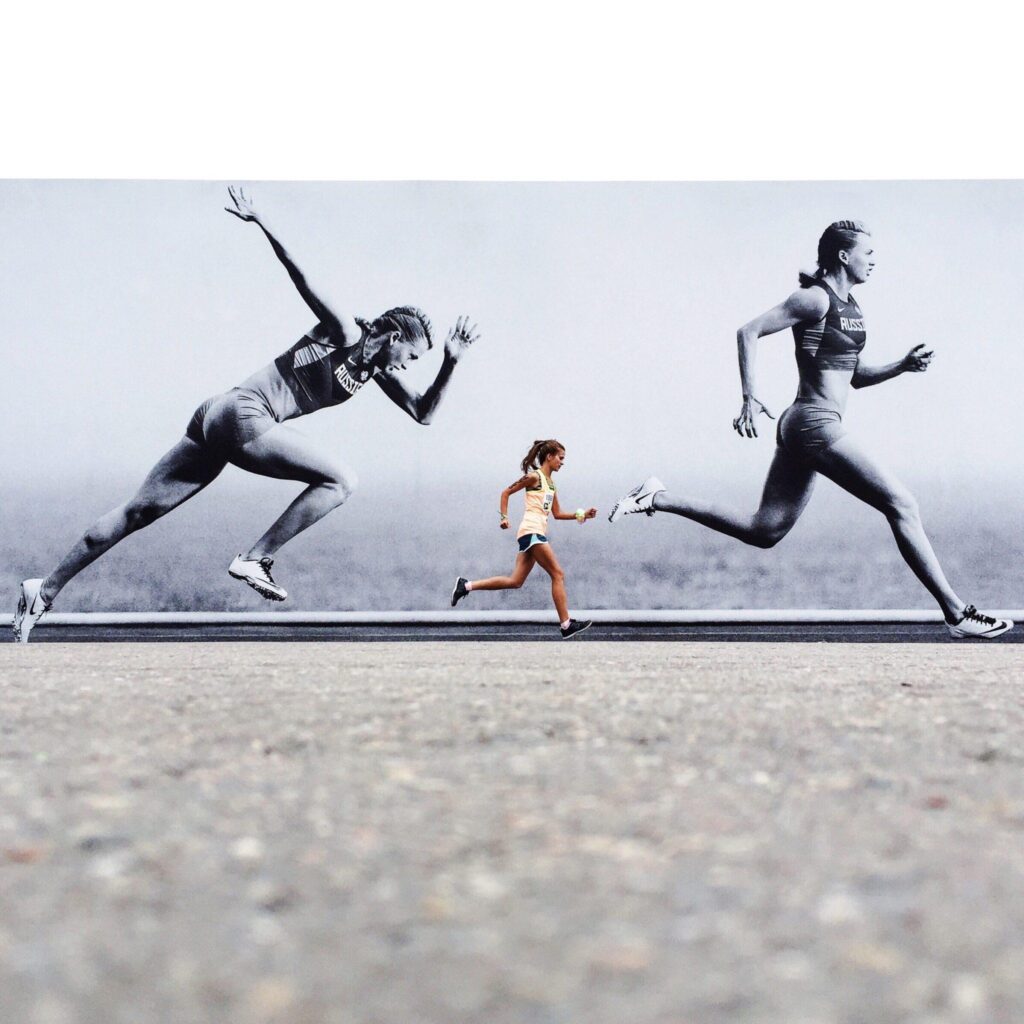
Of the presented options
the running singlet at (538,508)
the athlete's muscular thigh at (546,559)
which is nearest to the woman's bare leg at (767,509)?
the running singlet at (538,508)

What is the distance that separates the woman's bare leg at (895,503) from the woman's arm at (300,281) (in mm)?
3762

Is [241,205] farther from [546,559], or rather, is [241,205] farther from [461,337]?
[546,559]

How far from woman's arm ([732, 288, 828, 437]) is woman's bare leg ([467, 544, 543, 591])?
186 centimetres

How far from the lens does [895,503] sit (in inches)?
381

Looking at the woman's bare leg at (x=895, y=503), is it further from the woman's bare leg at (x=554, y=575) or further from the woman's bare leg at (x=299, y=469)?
the woman's bare leg at (x=299, y=469)

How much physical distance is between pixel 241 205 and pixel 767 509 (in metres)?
4.69

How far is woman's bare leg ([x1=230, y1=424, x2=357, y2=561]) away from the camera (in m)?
9.79

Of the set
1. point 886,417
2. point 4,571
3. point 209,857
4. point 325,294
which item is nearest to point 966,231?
point 886,417

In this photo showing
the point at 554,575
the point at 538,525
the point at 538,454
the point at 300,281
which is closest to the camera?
the point at 554,575

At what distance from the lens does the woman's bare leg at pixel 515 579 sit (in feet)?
31.3

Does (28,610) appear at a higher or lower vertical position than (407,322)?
lower

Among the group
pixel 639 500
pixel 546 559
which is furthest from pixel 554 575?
pixel 639 500

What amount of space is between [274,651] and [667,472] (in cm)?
334

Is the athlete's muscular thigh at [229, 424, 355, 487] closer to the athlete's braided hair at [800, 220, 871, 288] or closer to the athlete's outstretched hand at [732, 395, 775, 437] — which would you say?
the athlete's outstretched hand at [732, 395, 775, 437]
